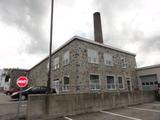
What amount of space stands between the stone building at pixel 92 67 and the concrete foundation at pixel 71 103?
4201mm

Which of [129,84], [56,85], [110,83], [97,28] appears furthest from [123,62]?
[56,85]

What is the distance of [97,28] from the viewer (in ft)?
67.7

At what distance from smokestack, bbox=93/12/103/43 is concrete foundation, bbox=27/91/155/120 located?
10268mm

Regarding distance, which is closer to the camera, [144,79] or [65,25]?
[65,25]

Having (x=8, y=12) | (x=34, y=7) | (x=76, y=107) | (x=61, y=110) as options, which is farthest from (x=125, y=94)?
(x=8, y=12)

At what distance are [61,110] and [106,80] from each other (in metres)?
10.3

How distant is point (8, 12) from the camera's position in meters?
10.1

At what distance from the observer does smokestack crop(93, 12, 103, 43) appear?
65.6 ft

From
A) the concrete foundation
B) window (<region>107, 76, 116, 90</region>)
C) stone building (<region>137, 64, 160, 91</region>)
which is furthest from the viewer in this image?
stone building (<region>137, 64, 160, 91</region>)

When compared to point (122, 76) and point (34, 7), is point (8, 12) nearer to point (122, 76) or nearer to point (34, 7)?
point (34, 7)

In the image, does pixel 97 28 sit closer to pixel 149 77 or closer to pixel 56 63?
pixel 56 63

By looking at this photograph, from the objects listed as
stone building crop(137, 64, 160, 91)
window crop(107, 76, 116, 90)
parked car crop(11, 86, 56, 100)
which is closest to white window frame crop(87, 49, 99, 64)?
window crop(107, 76, 116, 90)

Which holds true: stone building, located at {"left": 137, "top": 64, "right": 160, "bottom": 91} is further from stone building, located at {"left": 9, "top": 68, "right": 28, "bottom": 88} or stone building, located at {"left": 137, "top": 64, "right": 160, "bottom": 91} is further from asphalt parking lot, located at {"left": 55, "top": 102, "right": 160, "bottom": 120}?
stone building, located at {"left": 9, "top": 68, "right": 28, "bottom": 88}

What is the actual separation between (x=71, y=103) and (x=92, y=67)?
26.0 ft
